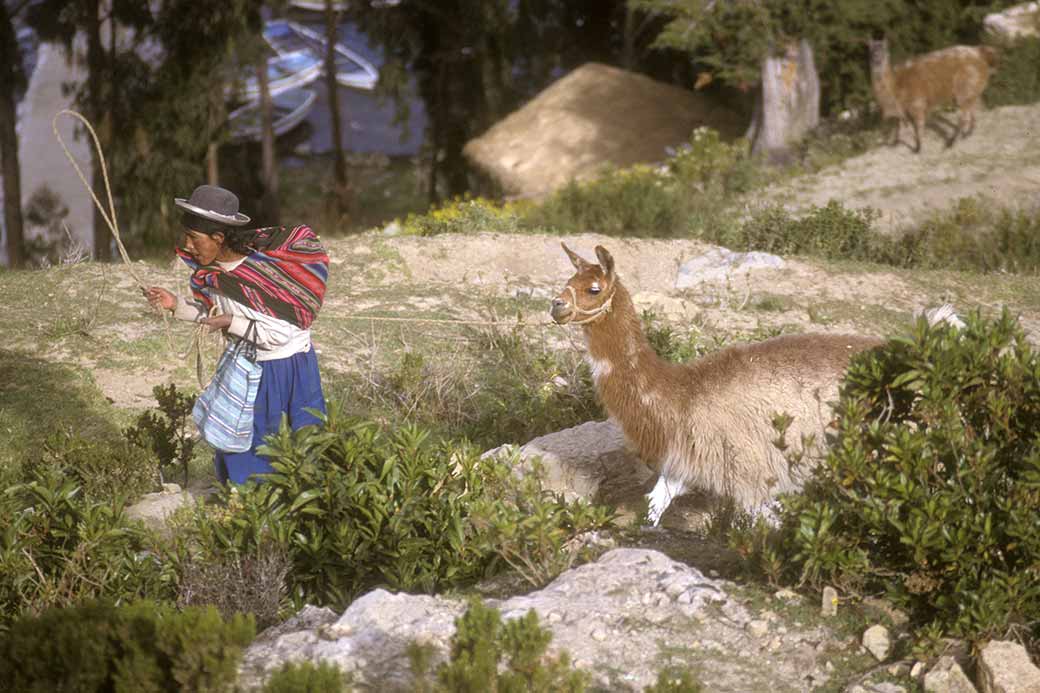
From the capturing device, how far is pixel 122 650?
150 inches

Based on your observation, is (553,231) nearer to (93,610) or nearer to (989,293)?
(989,293)

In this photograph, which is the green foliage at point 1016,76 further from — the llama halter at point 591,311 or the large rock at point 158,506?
the large rock at point 158,506

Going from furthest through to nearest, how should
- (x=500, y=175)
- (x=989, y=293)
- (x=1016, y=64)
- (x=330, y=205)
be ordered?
(x=330, y=205), (x=500, y=175), (x=1016, y=64), (x=989, y=293)

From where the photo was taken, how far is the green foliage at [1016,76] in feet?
59.1

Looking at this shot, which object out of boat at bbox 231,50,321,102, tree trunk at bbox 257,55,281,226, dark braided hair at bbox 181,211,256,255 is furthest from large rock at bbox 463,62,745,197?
boat at bbox 231,50,321,102

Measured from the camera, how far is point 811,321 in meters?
9.88

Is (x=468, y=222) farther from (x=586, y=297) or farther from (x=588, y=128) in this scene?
(x=588, y=128)

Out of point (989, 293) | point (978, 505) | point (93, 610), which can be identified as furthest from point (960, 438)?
point (989, 293)

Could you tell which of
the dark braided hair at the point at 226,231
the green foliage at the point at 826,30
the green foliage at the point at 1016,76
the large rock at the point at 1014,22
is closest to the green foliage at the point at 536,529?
the dark braided hair at the point at 226,231

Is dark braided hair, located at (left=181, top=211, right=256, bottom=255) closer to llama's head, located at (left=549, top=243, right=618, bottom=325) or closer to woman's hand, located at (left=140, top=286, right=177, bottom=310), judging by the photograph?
woman's hand, located at (left=140, top=286, right=177, bottom=310)

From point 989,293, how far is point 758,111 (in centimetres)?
934

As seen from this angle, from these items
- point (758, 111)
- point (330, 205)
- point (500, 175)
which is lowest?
point (330, 205)

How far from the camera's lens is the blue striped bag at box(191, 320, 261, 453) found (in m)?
5.55

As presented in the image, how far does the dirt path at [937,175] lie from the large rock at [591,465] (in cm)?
769
